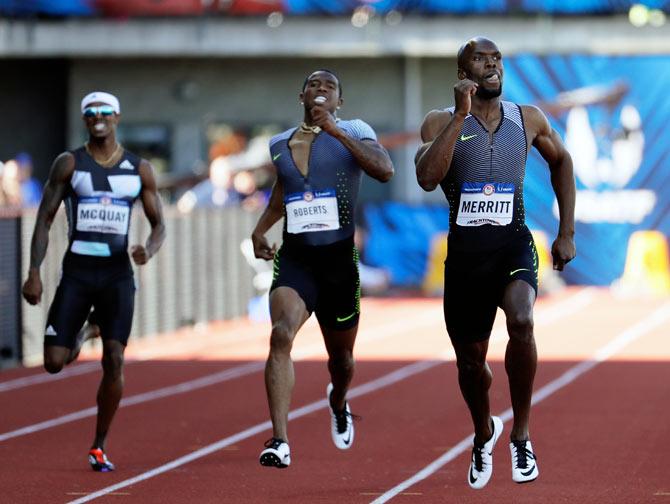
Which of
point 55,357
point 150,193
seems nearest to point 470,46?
point 150,193

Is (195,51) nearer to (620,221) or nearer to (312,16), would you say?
(312,16)

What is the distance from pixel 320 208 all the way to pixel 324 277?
1.19ft

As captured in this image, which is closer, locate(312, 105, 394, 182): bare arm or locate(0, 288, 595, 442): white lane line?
locate(312, 105, 394, 182): bare arm

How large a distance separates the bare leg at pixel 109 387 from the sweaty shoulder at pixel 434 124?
242 centimetres

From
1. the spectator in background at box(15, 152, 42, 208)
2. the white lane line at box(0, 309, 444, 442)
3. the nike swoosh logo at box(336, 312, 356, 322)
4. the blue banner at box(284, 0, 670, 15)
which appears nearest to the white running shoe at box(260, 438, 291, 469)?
the nike swoosh logo at box(336, 312, 356, 322)

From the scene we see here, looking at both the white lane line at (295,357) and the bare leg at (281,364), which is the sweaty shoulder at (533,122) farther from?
the white lane line at (295,357)

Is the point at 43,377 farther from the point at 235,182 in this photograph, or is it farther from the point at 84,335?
the point at 235,182

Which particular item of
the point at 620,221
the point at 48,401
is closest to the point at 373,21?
the point at 620,221

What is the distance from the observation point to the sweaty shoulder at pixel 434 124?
7.90 m

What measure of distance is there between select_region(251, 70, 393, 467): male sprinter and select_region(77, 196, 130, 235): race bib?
0.98 metres

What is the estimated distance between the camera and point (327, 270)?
880 cm

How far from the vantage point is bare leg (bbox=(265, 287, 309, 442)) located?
8125mm

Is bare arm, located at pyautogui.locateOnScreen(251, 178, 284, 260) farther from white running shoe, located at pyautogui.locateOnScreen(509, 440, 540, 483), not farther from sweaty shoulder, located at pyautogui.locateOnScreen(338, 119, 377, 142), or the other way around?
white running shoe, located at pyautogui.locateOnScreen(509, 440, 540, 483)

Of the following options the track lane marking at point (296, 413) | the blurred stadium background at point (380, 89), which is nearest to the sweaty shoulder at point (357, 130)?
the track lane marking at point (296, 413)
